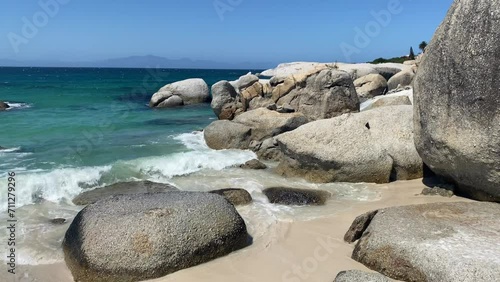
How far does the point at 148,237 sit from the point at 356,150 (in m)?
5.91

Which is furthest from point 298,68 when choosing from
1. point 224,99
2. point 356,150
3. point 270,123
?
point 356,150

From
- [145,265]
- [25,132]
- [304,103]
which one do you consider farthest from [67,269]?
[25,132]

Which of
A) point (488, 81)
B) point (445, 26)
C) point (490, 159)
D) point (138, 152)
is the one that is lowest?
point (138, 152)

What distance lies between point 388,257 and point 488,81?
141 inches

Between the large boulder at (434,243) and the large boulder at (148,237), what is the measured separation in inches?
80.8

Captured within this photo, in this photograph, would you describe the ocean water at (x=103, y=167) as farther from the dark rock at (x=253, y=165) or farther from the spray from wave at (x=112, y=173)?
the dark rock at (x=253, y=165)

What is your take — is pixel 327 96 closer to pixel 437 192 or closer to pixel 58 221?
pixel 437 192

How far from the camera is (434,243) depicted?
18.4ft

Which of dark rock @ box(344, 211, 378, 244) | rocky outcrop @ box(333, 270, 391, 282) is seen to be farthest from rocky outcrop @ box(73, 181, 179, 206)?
rocky outcrop @ box(333, 270, 391, 282)

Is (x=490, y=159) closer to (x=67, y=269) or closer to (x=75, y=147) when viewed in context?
(x=67, y=269)

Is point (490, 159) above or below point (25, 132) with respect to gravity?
above

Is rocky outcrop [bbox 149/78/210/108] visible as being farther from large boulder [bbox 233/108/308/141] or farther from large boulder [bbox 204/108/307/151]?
large boulder [bbox 233/108/308/141]

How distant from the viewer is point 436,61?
8164 mm

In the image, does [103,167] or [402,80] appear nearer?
[103,167]
